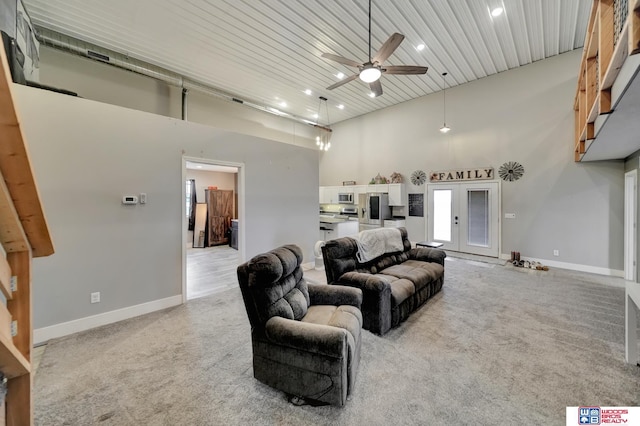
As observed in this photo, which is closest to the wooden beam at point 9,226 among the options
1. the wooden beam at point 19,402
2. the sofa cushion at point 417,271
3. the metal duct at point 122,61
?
the wooden beam at point 19,402

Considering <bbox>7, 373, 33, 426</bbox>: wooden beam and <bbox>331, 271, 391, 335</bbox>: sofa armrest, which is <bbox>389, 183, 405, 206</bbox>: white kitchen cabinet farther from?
<bbox>7, 373, 33, 426</bbox>: wooden beam

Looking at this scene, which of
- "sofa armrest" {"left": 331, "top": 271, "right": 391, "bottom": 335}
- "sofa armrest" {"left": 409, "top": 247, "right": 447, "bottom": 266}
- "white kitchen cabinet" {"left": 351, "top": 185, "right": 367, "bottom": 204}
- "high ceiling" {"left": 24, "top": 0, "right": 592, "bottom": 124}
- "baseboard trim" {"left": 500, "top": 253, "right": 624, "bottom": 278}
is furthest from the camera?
"white kitchen cabinet" {"left": 351, "top": 185, "right": 367, "bottom": 204}

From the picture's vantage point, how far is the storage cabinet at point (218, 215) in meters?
8.31

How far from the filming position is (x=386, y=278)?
129 inches

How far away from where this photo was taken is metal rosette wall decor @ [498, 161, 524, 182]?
223 inches

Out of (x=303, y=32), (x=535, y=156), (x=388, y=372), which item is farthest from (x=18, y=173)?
(x=535, y=156)

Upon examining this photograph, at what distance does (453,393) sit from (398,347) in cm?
65

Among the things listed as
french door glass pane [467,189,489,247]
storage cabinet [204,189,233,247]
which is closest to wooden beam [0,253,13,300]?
french door glass pane [467,189,489,247]

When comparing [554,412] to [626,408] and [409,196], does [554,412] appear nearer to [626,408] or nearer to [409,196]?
[626,408]

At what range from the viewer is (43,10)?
3486mm

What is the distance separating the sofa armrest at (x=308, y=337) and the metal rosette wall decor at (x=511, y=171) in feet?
20.0

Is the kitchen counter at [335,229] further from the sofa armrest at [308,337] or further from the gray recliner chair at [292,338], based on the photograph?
the sofa armrest at [308,337]

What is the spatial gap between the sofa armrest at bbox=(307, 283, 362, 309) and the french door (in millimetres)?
5113

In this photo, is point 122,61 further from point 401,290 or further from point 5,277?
point 401,290
